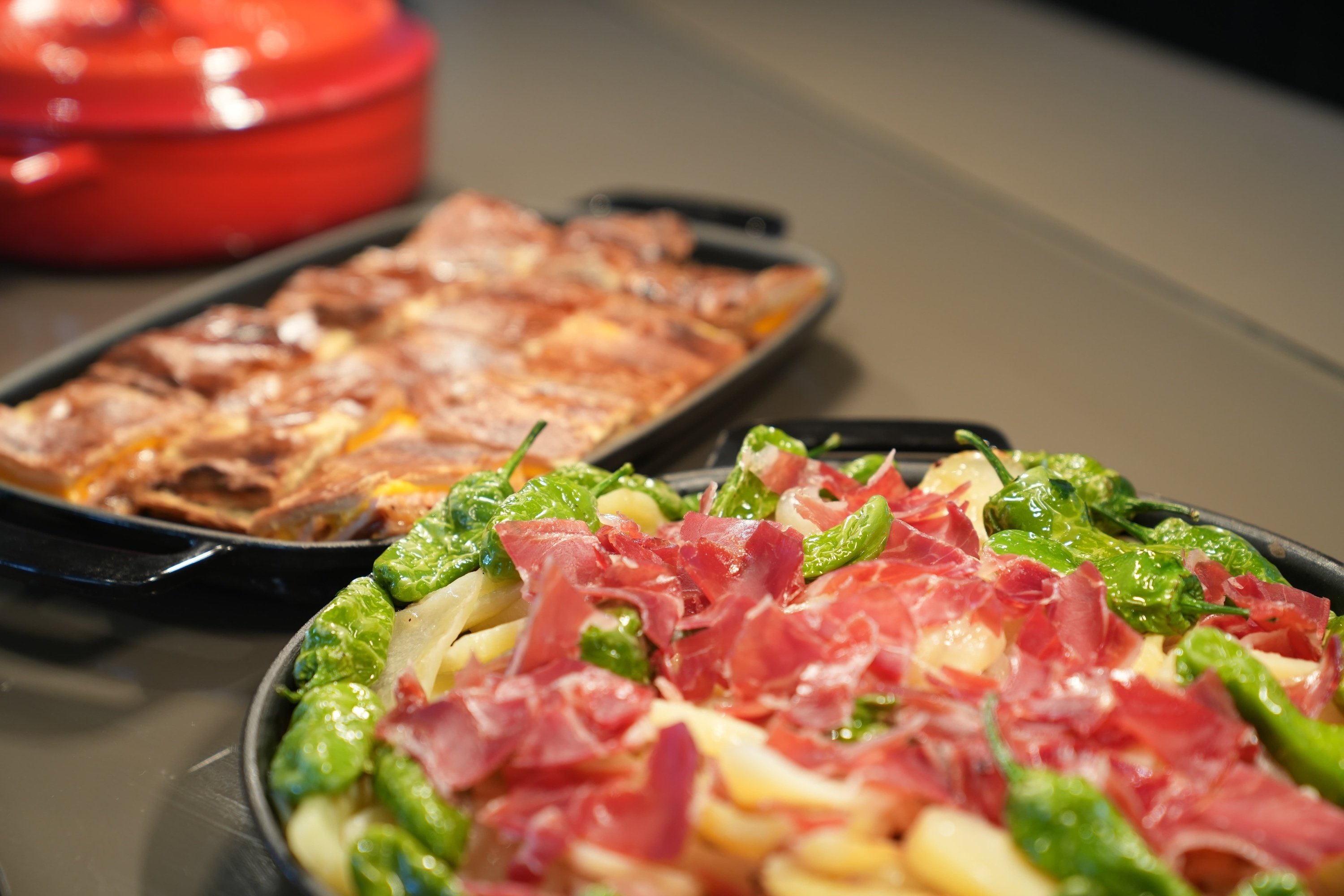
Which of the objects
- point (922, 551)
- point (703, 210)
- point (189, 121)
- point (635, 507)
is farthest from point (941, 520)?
point (189, 121)

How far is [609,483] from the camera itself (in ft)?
5.31

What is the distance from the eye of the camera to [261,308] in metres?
2.74

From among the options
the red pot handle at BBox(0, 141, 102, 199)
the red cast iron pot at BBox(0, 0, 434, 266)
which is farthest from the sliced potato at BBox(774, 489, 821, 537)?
the red pot handle at BBox(0, 141, 102, 199)

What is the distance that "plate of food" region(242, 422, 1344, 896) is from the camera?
106 centimetres

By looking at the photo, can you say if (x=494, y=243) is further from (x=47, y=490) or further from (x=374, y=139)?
(x=47, y=490)

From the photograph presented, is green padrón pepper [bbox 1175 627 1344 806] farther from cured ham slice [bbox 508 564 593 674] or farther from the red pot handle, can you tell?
the red pot handle

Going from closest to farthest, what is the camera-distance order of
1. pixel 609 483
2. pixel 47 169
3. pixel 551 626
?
pixel 551 626
pixel 609 483
pixel 47 169

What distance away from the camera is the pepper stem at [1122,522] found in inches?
64.6

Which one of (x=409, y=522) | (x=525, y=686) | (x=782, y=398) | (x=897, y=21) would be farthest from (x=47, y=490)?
(x=897, y=21)

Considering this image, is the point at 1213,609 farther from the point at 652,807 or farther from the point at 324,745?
the point at 324,745

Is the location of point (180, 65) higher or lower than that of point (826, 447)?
higher

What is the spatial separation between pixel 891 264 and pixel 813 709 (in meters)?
2.22

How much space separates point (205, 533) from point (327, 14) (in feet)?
6.20

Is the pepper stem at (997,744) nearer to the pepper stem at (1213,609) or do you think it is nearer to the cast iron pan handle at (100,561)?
the pepper stem at (1213,609)
